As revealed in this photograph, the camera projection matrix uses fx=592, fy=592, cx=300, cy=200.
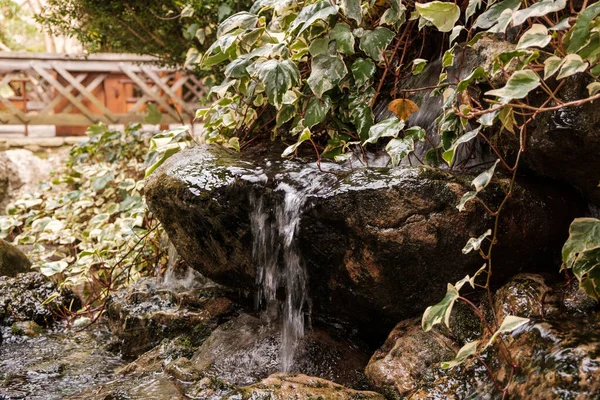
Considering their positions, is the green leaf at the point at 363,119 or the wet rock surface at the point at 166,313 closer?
the green leaf at the point at 363,119

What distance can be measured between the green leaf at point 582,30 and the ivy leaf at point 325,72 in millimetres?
1021

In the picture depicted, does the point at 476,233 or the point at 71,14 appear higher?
the point at 71,14

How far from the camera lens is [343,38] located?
2.52 m

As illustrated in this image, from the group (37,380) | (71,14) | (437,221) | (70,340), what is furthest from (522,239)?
(71,14)

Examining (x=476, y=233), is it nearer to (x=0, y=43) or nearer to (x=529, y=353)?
(x=529, y=353)

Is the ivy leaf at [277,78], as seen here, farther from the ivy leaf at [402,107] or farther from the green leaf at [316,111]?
the ivy leaf at [402,107]

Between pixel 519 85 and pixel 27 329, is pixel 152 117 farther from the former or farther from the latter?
pixel 519 85

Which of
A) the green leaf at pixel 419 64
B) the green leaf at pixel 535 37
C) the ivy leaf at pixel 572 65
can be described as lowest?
the ivy leaf at pixel 572 65

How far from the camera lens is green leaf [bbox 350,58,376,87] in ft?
8.74

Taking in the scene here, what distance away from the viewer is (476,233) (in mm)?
2080

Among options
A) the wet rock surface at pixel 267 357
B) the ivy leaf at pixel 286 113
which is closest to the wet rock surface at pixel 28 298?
the wet rock surface at pixel 267 357

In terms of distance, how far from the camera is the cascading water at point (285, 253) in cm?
229

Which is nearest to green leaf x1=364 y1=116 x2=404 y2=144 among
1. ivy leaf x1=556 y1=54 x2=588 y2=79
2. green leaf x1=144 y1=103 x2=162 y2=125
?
ivy leaf x1=556 y1=54 x2=588 y2=79

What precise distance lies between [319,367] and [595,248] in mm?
1192
